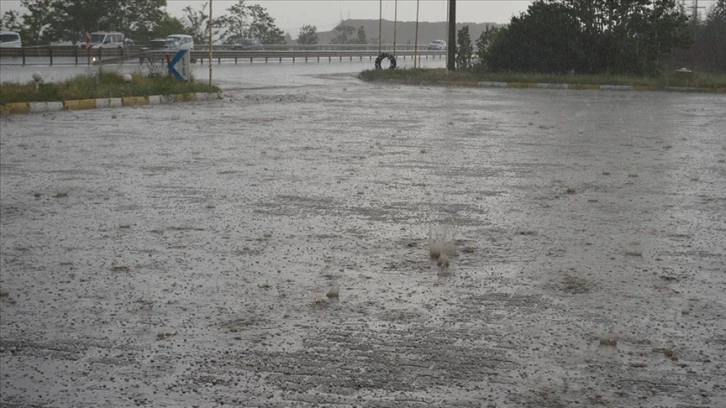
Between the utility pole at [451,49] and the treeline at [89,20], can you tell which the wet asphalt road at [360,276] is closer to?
the utility pole at [451,49]

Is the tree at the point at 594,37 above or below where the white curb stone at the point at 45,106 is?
above

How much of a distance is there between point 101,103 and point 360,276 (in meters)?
16.4

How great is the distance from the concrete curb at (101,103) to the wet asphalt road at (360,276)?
689 centimetres

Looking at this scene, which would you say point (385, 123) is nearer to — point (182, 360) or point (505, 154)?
point (505, 154)

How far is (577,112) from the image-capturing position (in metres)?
20.6

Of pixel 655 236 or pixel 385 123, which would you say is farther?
pixel 385 123

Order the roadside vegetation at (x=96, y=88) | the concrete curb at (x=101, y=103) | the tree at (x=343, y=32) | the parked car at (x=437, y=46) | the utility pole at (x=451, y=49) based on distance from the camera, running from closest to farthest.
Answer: the concrete curb at (x=101, y=103)
the roadside vegetation at (x=96, y=88)
the utility pole at (x=451, y=49)
the parked car at (x=437, y=46)
the tree at (x=343, y=32)

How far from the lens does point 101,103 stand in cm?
2122

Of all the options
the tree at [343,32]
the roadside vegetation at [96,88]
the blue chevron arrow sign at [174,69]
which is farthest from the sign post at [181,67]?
the tree at [343,32]

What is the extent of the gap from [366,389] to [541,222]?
4124 millimetres

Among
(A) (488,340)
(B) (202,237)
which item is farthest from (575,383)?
(B) (202,237)

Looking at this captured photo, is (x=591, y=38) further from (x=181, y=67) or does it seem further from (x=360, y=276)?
(x=360, y=276)

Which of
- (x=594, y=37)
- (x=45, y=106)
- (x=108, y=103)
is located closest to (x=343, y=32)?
(x=594, y=37)

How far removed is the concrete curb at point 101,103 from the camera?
62.9 ft
